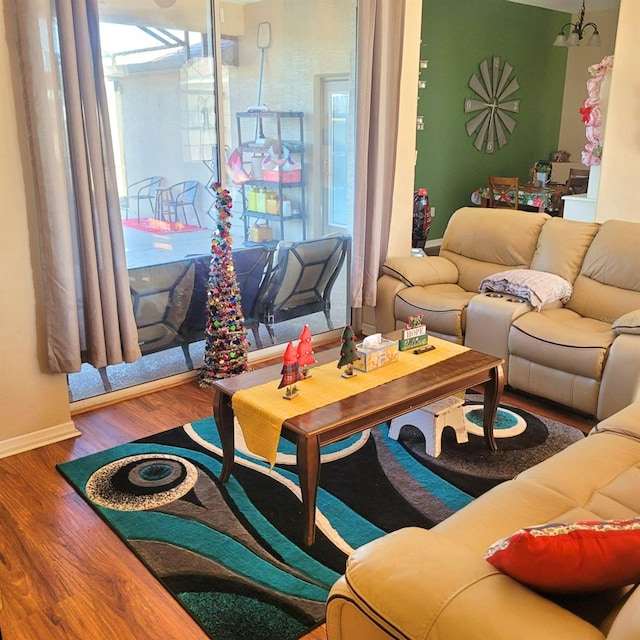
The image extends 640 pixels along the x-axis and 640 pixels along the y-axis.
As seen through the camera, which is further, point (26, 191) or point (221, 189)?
point (221, 189)

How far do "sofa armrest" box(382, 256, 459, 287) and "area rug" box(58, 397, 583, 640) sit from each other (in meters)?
1.28

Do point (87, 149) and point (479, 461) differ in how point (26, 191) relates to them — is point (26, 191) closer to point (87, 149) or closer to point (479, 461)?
point (87, 149)

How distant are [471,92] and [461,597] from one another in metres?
7.81

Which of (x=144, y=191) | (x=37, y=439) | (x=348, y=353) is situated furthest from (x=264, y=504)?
(x=144, y=191)

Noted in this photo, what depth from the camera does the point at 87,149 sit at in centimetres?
317

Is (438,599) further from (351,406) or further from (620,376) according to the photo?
(620,376)

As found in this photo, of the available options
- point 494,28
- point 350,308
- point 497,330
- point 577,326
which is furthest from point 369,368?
point 494,28

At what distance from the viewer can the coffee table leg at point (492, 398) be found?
3027 mm

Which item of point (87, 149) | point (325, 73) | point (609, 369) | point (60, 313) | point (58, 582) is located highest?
point (325, 73)

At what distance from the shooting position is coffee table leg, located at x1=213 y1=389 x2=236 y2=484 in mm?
2698

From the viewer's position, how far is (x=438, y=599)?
4.21 ft

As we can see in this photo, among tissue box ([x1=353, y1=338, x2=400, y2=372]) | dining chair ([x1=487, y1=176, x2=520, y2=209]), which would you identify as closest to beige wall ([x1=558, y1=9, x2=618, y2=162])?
dining chair ([x1=487, y1=176, x2=520, y2=209])

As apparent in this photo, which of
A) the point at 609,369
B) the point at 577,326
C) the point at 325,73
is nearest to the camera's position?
the point at 609,369

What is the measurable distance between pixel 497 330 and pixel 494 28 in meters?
5.87
